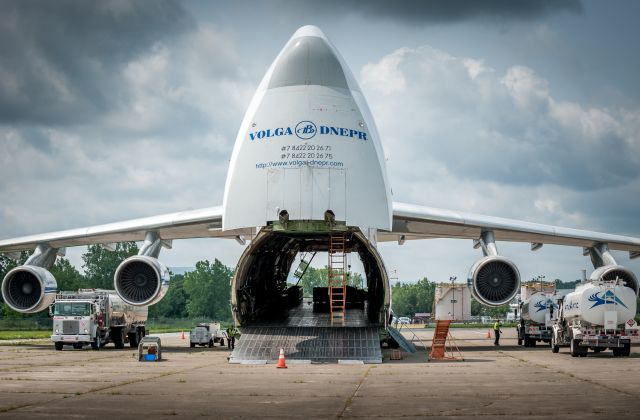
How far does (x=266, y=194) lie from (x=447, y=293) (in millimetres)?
31938

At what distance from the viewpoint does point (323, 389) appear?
1402cm

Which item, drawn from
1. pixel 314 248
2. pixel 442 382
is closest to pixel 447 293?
pixel 314 248

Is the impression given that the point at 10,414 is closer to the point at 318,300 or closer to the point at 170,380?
the point at 170,380

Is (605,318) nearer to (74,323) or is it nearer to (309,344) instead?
(309,344)

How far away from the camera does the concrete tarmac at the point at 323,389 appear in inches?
428

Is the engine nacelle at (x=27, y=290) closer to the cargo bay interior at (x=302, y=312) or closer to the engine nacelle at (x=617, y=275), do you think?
the cargo bay interior at (x=302, y=312)

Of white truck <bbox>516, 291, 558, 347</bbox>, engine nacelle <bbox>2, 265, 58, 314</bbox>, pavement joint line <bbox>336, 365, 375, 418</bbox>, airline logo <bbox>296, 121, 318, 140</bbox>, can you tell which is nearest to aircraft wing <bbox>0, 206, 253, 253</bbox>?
engine nacelle <bbox>2, 265, 58, 314</bbox>

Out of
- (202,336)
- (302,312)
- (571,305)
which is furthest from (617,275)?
(202,336)

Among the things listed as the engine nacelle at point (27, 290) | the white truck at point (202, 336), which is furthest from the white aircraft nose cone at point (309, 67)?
the white truck at point (202, 336)

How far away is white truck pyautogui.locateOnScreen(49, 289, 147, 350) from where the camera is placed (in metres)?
29.1

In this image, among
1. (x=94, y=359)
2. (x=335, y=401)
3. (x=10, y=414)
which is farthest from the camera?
(x=94, y=359)

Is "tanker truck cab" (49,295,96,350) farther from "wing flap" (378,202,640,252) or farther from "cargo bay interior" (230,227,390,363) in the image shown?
"wing flap" (378,202,640,252)

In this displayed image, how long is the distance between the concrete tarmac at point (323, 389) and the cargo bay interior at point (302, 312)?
986 millimetres

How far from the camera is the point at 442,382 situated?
15148 millimetres
